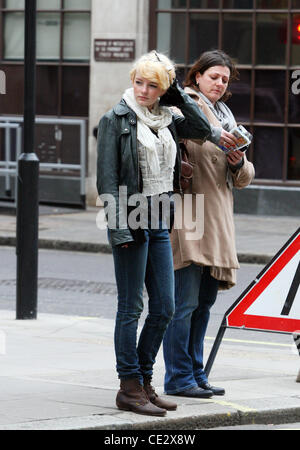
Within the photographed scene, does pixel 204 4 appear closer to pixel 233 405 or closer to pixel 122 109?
pixel 122 109

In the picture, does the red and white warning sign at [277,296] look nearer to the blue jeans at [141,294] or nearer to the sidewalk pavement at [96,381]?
the sidewalk pavement at [96,381]

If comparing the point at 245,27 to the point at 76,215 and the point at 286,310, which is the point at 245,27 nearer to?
the point at 76,215

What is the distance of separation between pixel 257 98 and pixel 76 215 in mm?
3556

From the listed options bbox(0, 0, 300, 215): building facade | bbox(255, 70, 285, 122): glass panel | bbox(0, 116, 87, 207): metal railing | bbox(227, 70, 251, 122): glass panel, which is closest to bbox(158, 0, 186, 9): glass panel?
bbox(0, 0, 300, 215): building facade

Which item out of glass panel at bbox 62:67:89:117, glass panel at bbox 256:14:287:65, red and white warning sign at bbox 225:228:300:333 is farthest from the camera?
glass panel at bbox 62:67:89:117

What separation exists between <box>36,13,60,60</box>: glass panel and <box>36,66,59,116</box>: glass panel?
25 centimetres

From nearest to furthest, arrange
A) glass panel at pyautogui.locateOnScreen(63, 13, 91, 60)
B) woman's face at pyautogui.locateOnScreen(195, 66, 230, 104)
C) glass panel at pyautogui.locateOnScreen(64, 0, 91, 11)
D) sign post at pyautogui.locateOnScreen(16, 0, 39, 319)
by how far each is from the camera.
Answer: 1. woman's face at pyautogui.locateOnScreen(195, 66, 230, 104)
2. sign post at pyautogui.locateOnScreen(16, 0, 39, 319)
3. glass panel at pyautogui.locateOnScreen(64, 0, 91, 11)
4. glass panel at pyautogui.locateOnScreen(63, 13, 91, 60)

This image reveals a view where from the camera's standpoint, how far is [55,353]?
315 inches

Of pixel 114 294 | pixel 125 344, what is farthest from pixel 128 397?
pixel 114 294

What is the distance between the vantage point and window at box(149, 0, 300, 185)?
18.5 meters

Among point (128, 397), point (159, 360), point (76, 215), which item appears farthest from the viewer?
point (76, 215)
